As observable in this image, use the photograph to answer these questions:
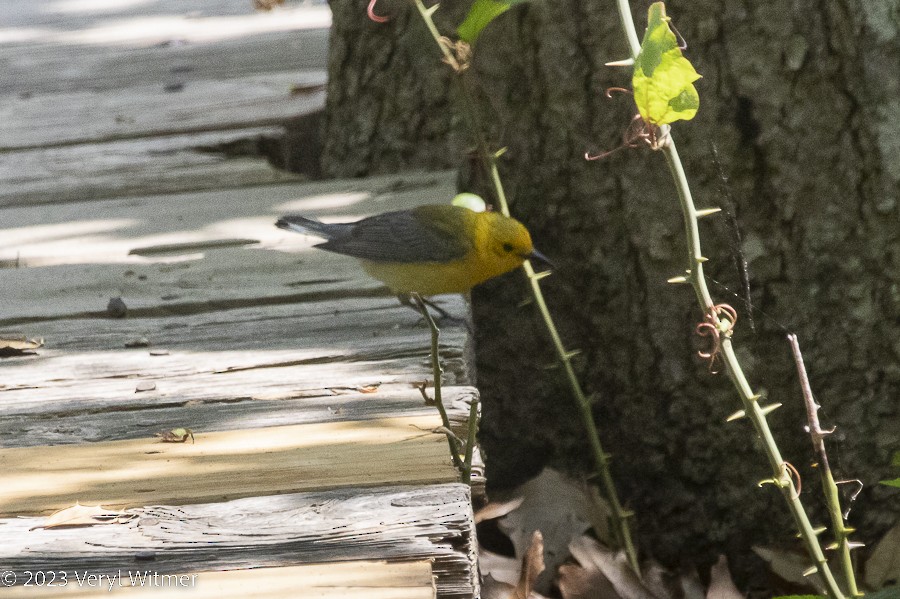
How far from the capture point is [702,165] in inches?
107

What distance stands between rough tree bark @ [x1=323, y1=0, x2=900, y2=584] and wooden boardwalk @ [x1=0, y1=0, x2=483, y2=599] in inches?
16.4

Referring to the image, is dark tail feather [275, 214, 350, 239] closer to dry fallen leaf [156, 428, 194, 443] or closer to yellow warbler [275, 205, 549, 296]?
yellow warbler [275, 205, 549, 296]

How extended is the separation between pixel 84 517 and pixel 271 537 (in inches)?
12.5

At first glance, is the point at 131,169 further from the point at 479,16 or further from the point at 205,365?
the point at 479,16

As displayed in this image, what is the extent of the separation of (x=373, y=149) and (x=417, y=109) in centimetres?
29

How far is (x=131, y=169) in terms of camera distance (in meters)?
3.74

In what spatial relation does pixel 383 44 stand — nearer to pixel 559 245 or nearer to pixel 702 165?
pixel 559 245

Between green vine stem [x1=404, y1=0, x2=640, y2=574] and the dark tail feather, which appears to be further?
the dark tail feather

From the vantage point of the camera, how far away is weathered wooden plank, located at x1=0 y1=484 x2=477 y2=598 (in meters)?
1.48

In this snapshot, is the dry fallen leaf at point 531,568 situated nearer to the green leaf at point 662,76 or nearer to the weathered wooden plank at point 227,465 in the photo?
the weathered wooden plank at point 227,465

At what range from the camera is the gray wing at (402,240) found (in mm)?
2816

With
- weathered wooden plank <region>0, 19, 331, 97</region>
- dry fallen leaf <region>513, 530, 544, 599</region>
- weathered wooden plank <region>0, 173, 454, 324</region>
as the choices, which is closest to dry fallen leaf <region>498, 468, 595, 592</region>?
dry fallen leaf <region>513, 530, 544, 599</region>

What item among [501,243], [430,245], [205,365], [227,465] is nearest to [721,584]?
[501,243]

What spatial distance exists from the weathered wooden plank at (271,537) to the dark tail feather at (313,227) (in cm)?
137
